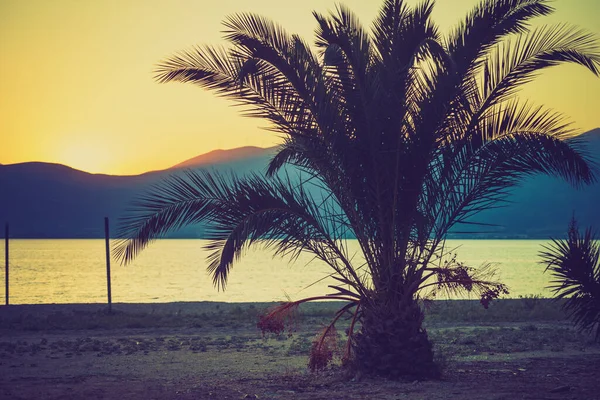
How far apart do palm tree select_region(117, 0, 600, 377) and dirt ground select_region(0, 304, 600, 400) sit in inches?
34.6

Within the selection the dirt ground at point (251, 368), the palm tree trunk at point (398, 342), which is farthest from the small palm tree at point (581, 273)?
the palm tree trunk at point (398, 342)

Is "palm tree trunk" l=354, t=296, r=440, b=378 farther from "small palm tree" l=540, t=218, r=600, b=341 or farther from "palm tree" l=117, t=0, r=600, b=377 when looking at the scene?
"small palm tree" l=540, t=218, r=600, b=341

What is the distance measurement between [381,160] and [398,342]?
8.73 ft

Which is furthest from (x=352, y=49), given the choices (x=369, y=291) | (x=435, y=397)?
(x=435, y=397)

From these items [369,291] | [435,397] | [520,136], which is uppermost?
[520,136]

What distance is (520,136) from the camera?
429 inches

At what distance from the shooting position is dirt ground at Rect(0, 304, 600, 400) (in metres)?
10.2

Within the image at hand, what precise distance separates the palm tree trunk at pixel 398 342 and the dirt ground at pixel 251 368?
0.22 meters

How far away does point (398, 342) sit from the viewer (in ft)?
35.4

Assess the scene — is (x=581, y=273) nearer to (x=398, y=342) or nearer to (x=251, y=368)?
(x=398, y=342)

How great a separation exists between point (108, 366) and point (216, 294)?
35.7 meters

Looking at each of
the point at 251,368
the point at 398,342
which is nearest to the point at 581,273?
the point at 398,342

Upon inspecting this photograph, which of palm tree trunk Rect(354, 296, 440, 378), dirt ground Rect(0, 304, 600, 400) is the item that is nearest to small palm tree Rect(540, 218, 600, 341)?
dirt ground Rect(0, 304, 600, 400)

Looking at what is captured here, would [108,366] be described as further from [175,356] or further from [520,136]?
[520,136]
